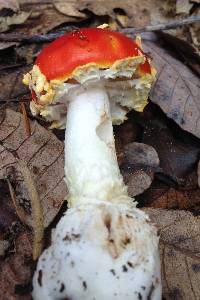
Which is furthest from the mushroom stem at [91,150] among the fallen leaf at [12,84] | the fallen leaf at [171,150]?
the fallen leaf at [12,84]

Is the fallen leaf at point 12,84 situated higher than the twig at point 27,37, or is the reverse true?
the twig at point 27,37

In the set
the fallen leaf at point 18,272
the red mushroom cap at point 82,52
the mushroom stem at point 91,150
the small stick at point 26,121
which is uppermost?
the red mushroom cap at point 82,52

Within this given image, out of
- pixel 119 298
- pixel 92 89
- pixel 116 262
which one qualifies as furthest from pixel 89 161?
pixel 119 298

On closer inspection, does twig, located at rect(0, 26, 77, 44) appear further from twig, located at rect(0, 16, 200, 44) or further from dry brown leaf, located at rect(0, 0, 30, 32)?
dry brown leaf, located at rect(0, 0, 30, 32)

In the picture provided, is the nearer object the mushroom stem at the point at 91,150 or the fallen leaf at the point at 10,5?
the mushroom stem at the point at 91,150

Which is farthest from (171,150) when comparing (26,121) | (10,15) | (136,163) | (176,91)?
(10,15)

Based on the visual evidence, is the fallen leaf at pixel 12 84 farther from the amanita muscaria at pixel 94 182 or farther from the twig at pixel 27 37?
the amanita muscaria at pixel 94 182
